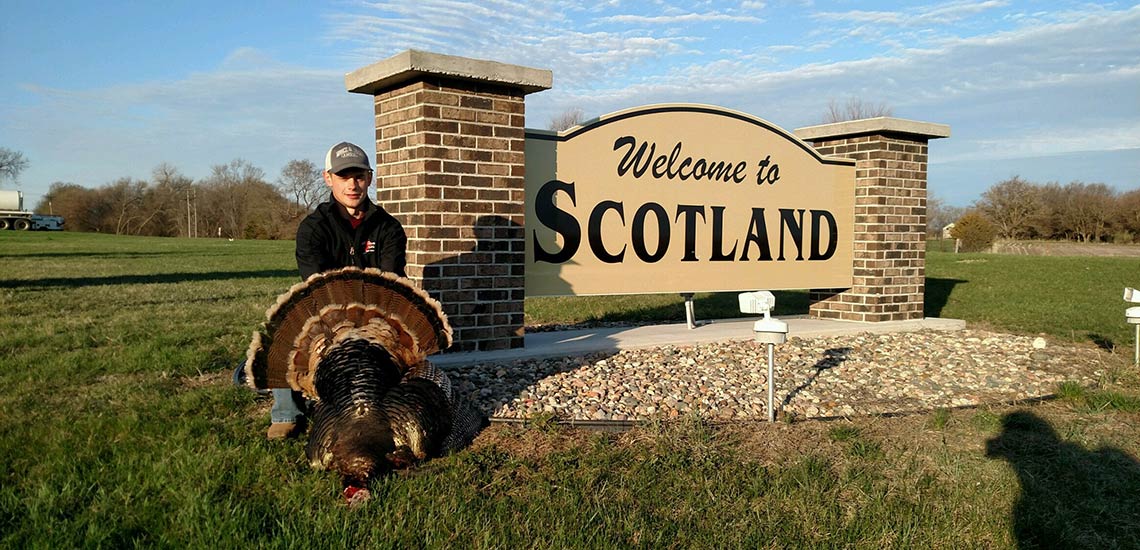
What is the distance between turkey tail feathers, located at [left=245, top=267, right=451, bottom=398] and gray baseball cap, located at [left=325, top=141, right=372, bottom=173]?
2.67 ft

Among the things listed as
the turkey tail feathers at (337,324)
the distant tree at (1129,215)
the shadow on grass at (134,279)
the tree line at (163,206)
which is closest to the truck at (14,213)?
the tree line at (163,206)

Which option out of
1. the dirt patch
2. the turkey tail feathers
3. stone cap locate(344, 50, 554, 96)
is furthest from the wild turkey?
the dirt patch

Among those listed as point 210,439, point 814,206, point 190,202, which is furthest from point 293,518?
point 190,202

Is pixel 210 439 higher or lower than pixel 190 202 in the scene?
lower

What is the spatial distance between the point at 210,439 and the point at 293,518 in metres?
1.24

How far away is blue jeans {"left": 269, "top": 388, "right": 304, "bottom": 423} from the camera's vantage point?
13.8 feet

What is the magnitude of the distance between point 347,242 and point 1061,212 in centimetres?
4895

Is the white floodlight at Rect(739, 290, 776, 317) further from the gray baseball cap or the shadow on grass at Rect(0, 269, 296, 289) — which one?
the shadow on grass at Rect(0, 269, 296, 289)

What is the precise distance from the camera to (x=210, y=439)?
4.09 meters

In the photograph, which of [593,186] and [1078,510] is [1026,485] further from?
[593,186]

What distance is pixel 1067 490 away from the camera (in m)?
3.87

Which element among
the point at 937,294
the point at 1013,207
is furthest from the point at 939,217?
the point at 937,294

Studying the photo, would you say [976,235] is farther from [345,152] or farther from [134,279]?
[345,152]

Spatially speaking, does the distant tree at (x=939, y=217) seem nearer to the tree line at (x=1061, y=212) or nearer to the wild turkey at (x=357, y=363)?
the tree line at (x=1061, y=212)
